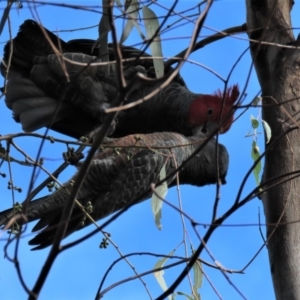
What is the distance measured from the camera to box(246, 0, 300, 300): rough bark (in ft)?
4.72

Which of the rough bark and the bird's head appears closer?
the rough bark

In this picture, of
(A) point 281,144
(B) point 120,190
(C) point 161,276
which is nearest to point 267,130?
(A) point 281,144

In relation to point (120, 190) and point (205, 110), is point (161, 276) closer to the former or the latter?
point (120, 190)

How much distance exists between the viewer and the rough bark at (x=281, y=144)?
1438 mm

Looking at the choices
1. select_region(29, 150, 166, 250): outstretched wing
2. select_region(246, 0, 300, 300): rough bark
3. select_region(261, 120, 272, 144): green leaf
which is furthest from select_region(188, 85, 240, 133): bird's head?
select_region(261, 120, 272, 144): green leaf

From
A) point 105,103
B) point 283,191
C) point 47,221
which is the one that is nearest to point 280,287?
point 283,191

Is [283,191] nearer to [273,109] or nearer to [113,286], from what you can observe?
[273,109]

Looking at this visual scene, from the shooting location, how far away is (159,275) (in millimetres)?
1600

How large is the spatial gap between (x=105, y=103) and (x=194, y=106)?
0.33 meters

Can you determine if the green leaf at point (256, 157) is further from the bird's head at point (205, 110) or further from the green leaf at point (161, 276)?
the bird's head at point (205, 110)

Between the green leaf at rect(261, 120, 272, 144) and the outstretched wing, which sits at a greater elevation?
the outstretched wing

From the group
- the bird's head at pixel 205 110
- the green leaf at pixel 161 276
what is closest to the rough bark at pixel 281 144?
the green leaf at pixel 161 276

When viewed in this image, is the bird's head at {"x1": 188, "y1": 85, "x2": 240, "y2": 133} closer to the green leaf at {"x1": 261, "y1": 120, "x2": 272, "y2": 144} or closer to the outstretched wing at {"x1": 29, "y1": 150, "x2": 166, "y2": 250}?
the outstretched wing at {"x1": 29, "y1": 150, "x2": 166, "y2": 250}

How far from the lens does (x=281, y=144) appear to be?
1.54m
